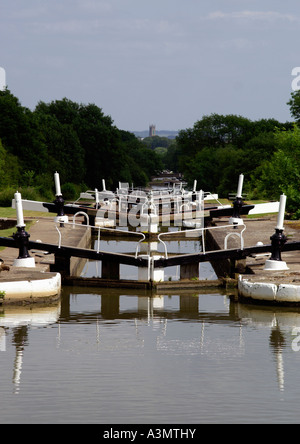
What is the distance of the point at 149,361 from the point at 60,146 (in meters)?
80.4

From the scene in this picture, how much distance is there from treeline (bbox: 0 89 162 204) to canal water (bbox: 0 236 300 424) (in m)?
41.6

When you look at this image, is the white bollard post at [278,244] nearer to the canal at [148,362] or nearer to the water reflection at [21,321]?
the canal at [148,362]

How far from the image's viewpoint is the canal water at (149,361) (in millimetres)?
11727

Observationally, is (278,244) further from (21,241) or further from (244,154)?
(244,154)

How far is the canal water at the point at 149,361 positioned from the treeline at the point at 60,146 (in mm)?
41618

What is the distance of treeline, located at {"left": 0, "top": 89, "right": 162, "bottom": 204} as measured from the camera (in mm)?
75375

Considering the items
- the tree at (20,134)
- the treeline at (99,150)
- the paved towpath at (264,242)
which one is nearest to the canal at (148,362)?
the paved towpath at (264,242)

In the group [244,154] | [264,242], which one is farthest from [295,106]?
[264,242]

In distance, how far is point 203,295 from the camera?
21016 mm

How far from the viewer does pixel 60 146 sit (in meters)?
93.6

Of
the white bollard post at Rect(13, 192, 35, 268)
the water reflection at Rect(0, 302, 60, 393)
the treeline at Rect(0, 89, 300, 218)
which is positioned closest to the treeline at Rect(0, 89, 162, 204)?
the treeline at Rect(0, 89, 300, 218)

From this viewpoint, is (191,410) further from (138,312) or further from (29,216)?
(29,216)

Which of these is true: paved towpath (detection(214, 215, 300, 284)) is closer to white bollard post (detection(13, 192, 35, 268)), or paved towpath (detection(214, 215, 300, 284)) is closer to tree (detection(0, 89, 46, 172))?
white bollard post (detection(13, 192, 35, 268))
